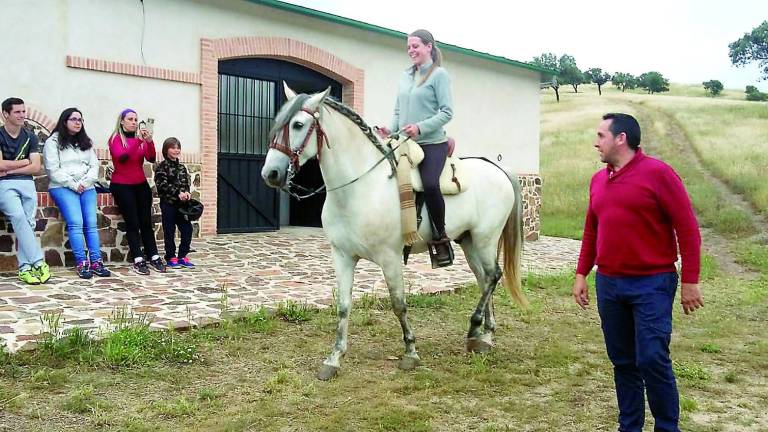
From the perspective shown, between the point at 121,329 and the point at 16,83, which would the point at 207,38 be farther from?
the point at 121,329

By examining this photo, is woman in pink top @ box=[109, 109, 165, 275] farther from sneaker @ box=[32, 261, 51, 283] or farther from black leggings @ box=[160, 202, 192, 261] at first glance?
sneaker @ box=[32, 261, 51, 283]

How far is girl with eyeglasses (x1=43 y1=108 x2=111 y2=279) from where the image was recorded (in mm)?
7359

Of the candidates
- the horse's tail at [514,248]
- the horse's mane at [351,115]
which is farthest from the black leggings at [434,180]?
the horse's tail at [514,248]

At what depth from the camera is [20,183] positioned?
23.3ft

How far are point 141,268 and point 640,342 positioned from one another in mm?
6530

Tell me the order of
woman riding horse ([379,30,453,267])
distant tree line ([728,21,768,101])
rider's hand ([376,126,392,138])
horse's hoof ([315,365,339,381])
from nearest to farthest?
horse's hoof ([315,365,339,381]), woman riding horse ([379,30,453,267]), rider's hand ([376,126,392,138]), distant tree line ([728,21,768,101])

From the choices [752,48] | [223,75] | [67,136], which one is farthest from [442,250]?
[752,48]

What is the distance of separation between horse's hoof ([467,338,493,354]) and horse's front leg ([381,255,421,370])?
60cm

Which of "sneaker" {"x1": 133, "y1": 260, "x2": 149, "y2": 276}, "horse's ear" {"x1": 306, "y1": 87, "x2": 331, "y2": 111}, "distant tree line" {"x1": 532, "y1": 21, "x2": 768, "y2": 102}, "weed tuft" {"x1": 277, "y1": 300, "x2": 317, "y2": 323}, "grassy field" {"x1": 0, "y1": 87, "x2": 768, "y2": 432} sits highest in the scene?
"distant tree line" {"x1": 532, "y1": 21, "x2": 768, "y2": 102}

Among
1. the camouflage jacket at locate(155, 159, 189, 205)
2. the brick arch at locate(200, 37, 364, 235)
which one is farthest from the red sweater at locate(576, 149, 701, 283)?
the brick arch at locate(200, 37, 364, 235)

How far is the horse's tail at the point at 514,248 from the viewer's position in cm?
579

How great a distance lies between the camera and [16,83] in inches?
317

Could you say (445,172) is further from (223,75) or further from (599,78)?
(599,78)

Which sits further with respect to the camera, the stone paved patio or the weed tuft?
the weed tuft
